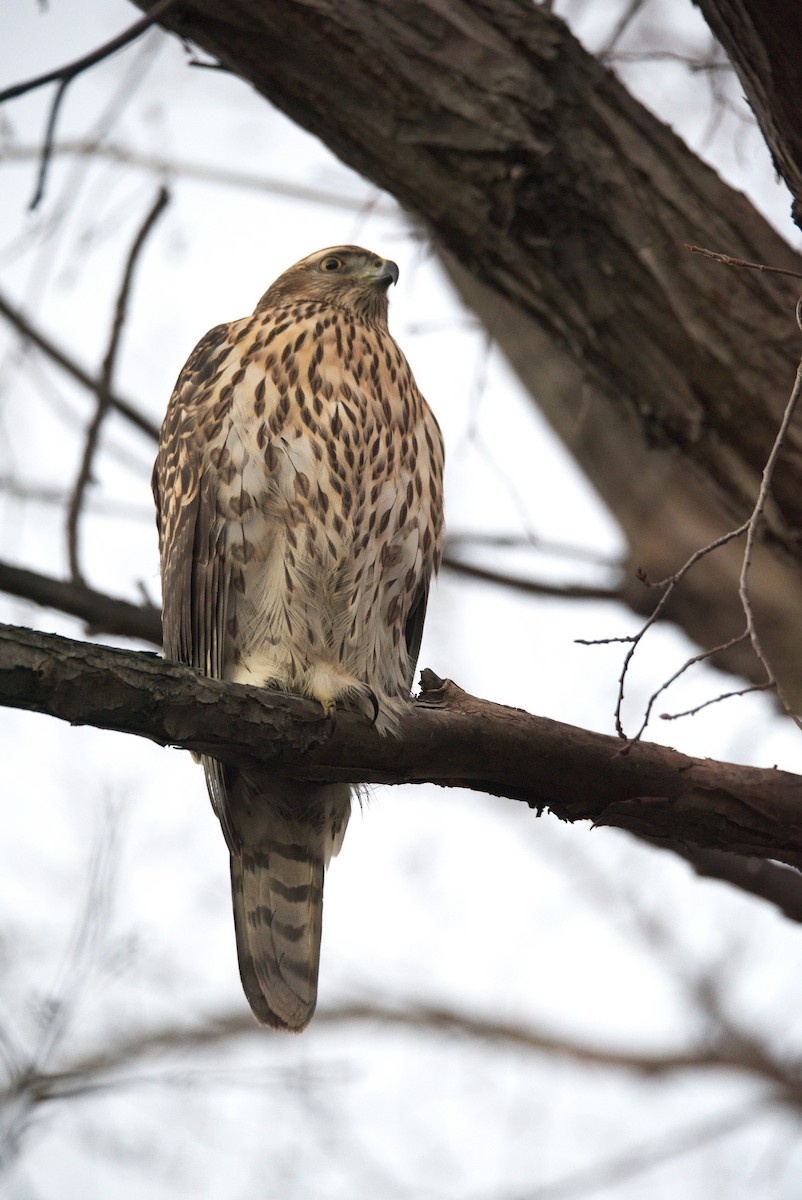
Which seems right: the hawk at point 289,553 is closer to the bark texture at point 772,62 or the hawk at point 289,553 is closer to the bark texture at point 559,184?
the bark texture at point 559,184

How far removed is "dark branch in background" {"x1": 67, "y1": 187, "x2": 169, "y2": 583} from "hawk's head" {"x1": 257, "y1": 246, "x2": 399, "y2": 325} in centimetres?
65

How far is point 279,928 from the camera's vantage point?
3.87 meters

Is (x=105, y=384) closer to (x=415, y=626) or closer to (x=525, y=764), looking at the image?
(x=415, y=626)

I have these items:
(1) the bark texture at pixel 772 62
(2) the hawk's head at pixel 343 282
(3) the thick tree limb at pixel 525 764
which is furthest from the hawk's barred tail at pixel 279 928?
(1) the bark texture at pixel 772 62

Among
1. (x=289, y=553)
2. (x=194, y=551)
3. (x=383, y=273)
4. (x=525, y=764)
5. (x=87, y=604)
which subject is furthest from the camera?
(x=383, y=273)

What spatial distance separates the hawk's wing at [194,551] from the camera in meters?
3.65

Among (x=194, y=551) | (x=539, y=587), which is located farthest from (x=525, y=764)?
(x=539, y=587)

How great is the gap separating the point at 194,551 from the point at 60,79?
157cm

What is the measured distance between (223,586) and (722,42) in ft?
6.16

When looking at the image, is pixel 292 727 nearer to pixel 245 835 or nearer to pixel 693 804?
pixel 693 804

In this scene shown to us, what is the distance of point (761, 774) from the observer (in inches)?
116

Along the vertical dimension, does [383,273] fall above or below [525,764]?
above

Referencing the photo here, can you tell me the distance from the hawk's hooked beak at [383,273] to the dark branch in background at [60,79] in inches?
77.7

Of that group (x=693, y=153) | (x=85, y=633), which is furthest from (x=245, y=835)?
(x=693, y=153)
